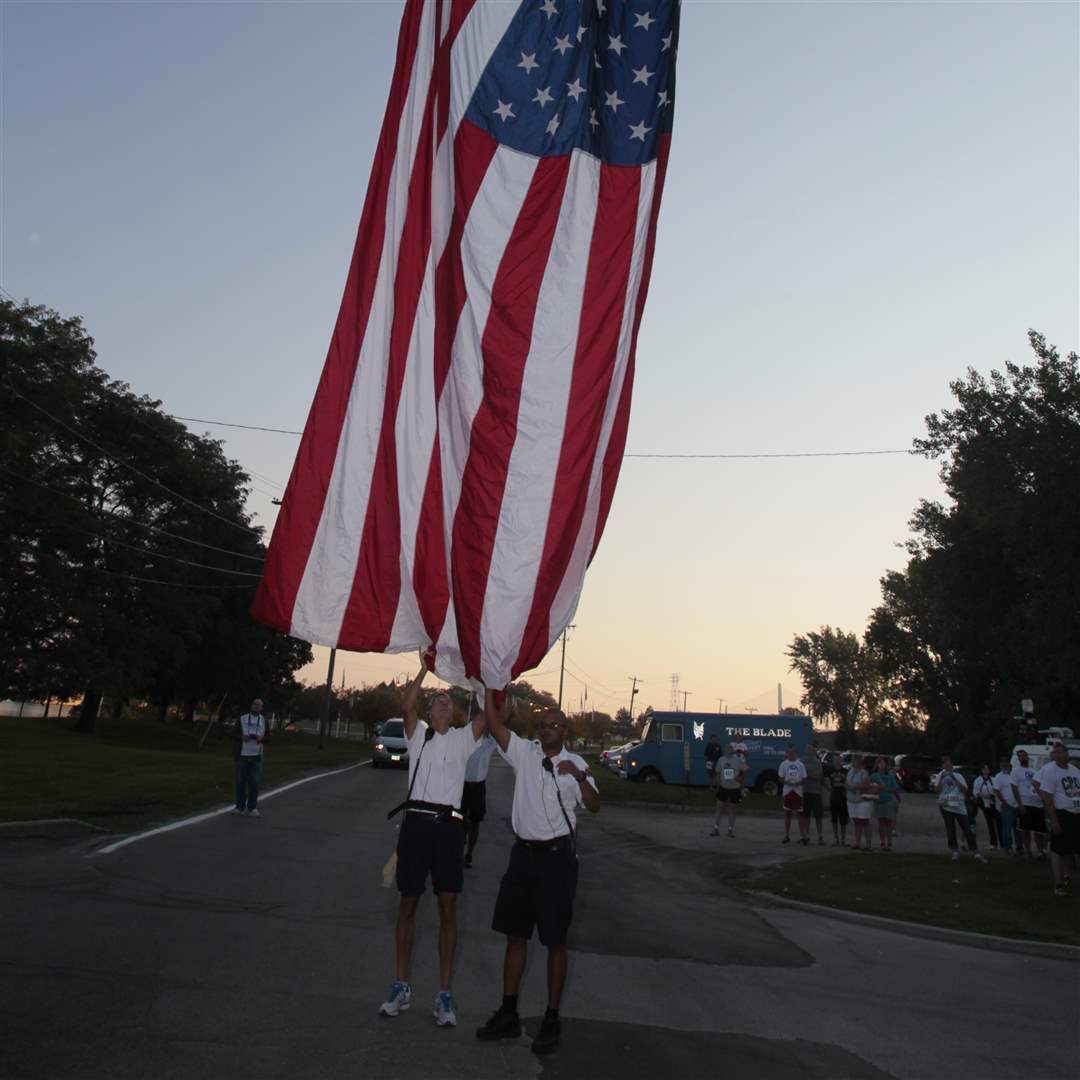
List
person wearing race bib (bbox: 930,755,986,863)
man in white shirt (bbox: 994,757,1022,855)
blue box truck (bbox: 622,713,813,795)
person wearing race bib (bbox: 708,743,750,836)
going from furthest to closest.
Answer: blue box truck (bbox: 622,713,813,795)
person wearing race bib (bbox: 708,743,750,836)
man in white shirt (bbox: 994,757,1022,855)
person wearing race bib (bbox: 930,755,986,863)

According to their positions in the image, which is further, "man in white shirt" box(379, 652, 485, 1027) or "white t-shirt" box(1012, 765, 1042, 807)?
"white t-shirt" box(1012, 765, 1042, 807)

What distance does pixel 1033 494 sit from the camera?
26484 mm

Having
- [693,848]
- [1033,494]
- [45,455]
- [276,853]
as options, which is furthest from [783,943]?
[45,455]

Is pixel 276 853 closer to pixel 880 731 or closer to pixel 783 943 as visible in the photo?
pixel 783 943

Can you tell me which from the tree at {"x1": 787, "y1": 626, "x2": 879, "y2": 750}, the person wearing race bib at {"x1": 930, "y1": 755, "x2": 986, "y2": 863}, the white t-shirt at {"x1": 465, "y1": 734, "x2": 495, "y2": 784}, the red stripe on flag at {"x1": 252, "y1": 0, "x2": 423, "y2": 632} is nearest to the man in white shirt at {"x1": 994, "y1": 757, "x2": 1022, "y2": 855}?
the person wearing race bib at {"x1": 930, "y1": 755, "x2": 986, "y2": 863}

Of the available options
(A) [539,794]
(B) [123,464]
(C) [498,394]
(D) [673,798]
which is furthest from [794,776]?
(B) [123,464]

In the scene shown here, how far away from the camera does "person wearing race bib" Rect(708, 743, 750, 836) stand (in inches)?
778

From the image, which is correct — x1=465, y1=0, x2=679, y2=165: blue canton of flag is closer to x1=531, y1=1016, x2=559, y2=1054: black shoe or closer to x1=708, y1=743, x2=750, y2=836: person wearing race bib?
x1=531, y1=1016, x2=559, y2=1054: black shoe

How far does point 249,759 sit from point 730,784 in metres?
9.75

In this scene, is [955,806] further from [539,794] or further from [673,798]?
[539,794]

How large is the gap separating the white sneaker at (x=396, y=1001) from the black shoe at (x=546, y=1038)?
2.65ft

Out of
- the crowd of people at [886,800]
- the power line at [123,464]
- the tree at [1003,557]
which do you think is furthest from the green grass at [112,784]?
the tree at [1003,557]

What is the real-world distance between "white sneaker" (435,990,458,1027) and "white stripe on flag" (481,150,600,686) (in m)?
1.80

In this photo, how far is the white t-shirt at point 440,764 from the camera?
5988mm
